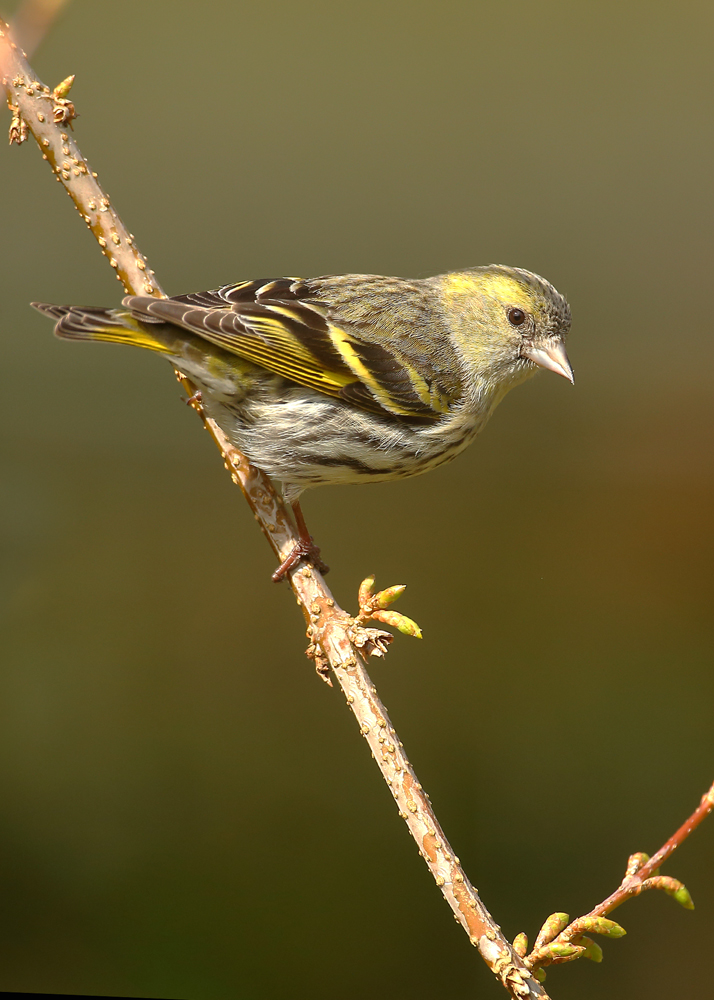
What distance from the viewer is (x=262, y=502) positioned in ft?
6.02

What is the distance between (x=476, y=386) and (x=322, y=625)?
0.66m

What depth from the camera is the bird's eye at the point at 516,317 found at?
187 cm

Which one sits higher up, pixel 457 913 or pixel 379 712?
pixel 379 712

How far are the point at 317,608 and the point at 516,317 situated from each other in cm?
77

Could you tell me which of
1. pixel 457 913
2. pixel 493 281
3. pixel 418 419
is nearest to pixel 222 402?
pixel 418 419

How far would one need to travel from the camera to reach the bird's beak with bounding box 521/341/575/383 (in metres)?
1.78

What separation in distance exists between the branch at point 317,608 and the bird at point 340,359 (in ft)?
0.24

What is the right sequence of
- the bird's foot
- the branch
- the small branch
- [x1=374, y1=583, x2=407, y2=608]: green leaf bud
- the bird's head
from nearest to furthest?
the small branch, the branch, [x1=374, y1=583, x2=407, y2=608]: green leaf bud, the bird's foot, the bird's head

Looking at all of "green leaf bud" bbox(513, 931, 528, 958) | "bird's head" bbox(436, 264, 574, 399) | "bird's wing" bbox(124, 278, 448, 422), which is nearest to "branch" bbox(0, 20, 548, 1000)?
"green leaf bud" bbox(513, 931, 528, 958)

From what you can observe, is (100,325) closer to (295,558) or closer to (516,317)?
(295,558)

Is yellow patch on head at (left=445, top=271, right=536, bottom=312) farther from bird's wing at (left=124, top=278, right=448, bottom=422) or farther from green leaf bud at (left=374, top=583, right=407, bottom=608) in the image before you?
green leaf bud at (left=374, top=583, right=407, bottom=608)

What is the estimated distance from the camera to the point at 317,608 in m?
1.61

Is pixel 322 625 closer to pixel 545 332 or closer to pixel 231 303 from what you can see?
pixel 231 303

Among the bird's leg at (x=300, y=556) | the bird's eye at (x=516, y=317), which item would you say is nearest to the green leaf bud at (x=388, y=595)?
the bird's leg at (x=300, y=556)
